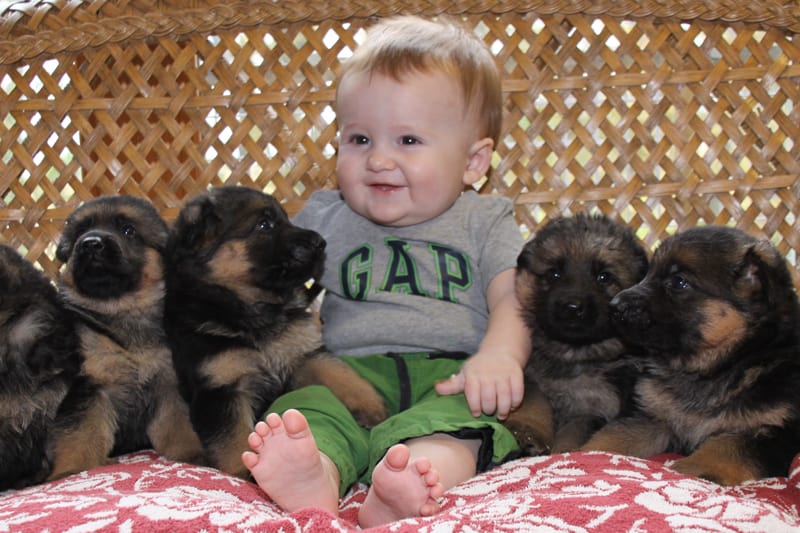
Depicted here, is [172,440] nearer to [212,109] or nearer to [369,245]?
[369,245]

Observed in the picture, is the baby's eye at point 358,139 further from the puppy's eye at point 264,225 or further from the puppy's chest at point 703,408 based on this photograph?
the puppy's chest at point 703,408

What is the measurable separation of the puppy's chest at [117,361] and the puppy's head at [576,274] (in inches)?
57.9

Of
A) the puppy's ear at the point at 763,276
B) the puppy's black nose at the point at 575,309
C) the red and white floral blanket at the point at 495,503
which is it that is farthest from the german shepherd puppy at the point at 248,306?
the puppy's ear at the point at 763,276

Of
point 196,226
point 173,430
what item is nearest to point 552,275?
point 196,226

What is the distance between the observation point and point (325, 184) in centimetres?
431

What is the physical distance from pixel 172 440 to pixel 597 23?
9.58ft

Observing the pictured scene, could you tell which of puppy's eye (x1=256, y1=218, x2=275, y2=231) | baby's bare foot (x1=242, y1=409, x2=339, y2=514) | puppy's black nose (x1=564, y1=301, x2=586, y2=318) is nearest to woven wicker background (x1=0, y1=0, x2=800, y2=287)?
puppy's eye (x1=256, y1=218, x2=275, y2=231)

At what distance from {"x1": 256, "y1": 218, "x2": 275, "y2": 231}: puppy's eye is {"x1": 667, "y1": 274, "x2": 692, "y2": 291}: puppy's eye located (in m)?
1.55

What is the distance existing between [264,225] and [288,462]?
1.30 meters

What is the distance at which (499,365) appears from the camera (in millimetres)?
3014

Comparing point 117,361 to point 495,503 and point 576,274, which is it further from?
point 576,274

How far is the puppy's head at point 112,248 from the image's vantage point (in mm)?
3148

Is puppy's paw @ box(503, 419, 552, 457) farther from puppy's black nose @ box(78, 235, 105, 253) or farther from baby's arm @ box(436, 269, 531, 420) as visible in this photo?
puppy's black nose @ box(78, 235, 105, 253)

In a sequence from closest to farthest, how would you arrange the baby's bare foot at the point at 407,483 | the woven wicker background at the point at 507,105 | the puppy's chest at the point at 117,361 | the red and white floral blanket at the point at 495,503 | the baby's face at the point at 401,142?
the red and white floral blanket at the point at 495,503 → the baby's bare foot at the point at 407,483 → the puppy's chest at the point at 117,361 → the baby's face at the point at 401,142 → the woven wicker background at the point at 507,105
